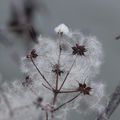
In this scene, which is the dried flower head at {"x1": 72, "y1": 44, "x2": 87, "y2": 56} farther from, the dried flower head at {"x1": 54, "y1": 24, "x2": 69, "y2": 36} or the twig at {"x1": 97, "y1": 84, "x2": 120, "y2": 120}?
the twig at {"x1": 97, "y1": 84, "x2": 120, "y2": 120}

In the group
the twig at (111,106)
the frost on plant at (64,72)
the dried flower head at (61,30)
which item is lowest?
the twig at (111,106)

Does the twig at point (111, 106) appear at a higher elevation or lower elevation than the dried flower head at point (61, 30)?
lower

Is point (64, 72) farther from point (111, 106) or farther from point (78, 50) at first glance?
point (111, 106)

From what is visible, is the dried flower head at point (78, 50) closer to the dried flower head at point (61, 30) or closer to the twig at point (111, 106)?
the dried flower head at point (61, 30)

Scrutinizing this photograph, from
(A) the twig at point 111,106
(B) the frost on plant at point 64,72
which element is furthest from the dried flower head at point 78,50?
(A) the twig at point 111,106

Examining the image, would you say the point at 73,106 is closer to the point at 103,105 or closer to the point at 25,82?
the point at 103,105

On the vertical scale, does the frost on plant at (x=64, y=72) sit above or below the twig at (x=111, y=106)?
above

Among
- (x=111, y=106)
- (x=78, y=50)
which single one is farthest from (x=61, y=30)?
(x=111, y=106)

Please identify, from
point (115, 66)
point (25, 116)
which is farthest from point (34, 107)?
point (115, 66)
